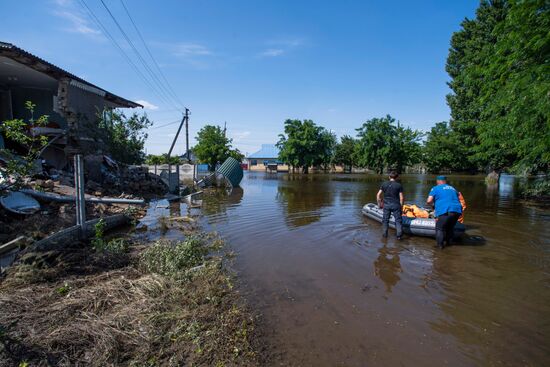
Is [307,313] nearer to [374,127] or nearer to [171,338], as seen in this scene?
[171,338]

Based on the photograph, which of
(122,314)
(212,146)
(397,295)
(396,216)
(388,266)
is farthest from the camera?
(212,146)

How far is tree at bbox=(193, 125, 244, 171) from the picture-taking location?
4756 centimetres

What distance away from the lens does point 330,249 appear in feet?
22.8

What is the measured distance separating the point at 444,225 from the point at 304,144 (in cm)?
4277

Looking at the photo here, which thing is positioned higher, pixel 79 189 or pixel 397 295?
pixel 79 189

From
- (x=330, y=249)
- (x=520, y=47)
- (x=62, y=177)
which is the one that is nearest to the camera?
(x=330, y=249)

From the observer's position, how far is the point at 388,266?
5.77 meters

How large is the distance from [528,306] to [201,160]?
155ft

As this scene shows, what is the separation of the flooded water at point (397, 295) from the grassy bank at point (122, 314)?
55 cm

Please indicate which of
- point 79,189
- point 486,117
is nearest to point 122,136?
point 79,189

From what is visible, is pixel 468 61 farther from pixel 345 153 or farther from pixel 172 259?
pixel 345 153

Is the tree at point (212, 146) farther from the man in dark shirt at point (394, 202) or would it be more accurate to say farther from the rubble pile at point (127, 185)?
the man in dark shirt at point (394, 202)

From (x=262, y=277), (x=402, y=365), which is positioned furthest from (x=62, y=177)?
(x=402, y=365)

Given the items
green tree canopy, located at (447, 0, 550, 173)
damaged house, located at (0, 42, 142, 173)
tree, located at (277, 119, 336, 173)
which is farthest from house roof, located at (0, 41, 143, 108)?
tree, located at (277, 119, 336, 173)
